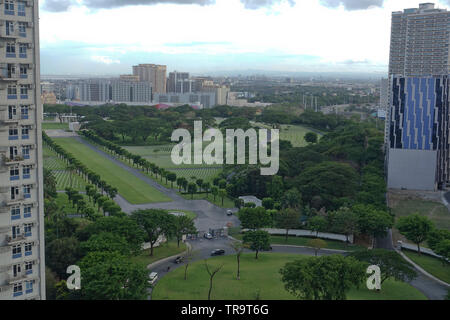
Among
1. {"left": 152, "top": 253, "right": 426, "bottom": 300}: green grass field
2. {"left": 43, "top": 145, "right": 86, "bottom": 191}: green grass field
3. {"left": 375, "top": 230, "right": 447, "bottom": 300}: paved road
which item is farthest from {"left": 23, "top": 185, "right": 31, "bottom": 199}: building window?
{"left": 43, "top": 145, "right": 86, "bottom": 191}: green grass field

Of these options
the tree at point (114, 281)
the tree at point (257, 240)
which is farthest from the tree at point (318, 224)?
the tree at point (114, 281)

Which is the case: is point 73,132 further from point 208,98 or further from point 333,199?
point 208,98

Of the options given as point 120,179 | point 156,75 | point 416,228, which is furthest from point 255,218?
point 156,75

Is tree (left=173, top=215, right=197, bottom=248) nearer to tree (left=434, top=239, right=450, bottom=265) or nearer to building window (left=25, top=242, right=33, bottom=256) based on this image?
building window (left=25, top=242, right=33, bottom=256)

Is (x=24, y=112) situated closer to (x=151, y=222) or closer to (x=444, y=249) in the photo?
(x=151, y=222)
